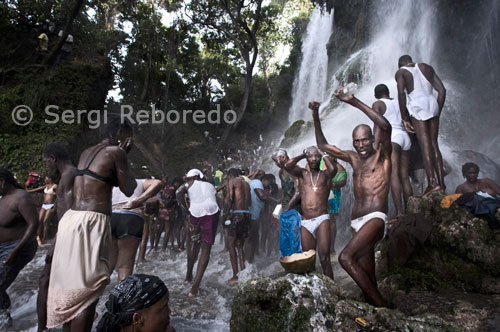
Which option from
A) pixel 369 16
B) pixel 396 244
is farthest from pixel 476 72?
pixel 396 244

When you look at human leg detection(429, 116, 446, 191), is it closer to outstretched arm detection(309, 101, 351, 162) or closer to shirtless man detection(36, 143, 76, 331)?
outstretched arm detection(309, 101, 351, 162)

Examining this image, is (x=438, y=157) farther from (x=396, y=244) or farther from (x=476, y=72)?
(x=476, y=72)

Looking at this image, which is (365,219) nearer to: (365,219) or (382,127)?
(365,219)

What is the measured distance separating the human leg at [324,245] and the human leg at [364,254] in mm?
1008

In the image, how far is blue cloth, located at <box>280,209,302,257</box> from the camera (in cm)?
448

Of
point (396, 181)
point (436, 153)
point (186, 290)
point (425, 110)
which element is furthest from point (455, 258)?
point (186, 290)

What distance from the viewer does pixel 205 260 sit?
539cm

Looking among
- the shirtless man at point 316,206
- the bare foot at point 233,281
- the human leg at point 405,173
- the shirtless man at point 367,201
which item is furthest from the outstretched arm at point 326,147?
the bare foot at point 233,281

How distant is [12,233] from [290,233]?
3.25 m

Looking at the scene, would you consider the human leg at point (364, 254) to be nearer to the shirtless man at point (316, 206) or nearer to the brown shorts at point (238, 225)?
the shirtless man at point (316, 206)

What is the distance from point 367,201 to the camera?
3.46m

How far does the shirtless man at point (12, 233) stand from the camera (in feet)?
12.5

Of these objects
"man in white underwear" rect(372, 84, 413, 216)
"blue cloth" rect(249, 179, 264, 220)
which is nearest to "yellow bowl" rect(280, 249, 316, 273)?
"man in white underwear" rect(372, 84, 413, 216)

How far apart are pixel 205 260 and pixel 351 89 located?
3305 mm
